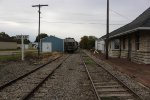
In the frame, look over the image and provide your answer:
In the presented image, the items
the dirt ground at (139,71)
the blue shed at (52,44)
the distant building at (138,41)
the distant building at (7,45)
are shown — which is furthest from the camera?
the distant building at (7,45)

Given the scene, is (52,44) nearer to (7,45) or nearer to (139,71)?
(7,45)

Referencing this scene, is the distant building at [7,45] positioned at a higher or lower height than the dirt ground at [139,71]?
higher

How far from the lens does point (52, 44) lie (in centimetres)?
7606

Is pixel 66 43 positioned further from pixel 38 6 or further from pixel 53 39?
pixel 38 6

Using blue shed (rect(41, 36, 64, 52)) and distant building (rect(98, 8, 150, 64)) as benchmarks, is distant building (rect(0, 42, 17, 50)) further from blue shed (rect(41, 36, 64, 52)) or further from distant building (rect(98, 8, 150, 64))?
distant building (rect(98, 8, 150, 64))

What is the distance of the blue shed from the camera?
2912 inches

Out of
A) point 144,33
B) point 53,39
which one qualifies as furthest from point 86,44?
point 144,33

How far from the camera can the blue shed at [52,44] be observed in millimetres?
73975

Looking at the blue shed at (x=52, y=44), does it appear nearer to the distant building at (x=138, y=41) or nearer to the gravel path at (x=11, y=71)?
the distant building at (x=138, y=41)

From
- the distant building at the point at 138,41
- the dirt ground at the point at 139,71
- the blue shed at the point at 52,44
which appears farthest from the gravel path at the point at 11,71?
the blue shed at the point at 52,44

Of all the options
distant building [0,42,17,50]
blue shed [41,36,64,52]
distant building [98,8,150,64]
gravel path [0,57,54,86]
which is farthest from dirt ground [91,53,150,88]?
distant building [0,42,17,50]

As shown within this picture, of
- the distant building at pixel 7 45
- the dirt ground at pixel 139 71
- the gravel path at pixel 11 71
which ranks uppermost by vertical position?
the distant building at pixel 7 45

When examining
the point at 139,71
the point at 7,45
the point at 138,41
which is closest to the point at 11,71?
the point at 139,71

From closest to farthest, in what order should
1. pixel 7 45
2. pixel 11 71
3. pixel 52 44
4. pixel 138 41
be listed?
pixel 11 71
pixel 138 41
pixel 52 44
pixel 7 45
